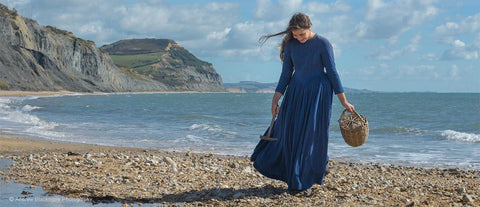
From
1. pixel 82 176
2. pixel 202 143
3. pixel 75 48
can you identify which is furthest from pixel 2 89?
pixel 82 176

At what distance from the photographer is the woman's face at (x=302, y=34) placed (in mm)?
5195

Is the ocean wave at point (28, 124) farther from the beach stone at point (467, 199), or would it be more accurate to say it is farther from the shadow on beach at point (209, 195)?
the beach stone at point (467, 199)

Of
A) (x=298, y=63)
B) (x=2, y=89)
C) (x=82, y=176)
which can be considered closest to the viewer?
(x=298, y=63)

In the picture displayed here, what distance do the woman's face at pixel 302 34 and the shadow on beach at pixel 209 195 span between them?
168cm

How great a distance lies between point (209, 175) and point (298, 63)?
2505 mm

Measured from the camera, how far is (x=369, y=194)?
5609 mm

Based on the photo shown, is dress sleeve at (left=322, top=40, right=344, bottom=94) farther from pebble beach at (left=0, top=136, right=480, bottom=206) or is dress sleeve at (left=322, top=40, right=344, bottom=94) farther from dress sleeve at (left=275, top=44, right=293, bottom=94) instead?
pebble beach at (left=0, top=136, right=480, bottom=206)

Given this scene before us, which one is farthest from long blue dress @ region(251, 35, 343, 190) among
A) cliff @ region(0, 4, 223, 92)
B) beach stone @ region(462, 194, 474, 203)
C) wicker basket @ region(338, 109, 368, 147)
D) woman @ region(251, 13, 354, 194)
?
cliff @ region(0, 4, 223, 92)

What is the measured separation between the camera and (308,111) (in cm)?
528

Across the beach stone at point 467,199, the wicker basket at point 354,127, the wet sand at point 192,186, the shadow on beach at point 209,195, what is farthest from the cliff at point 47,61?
the beach stone at point 467,199

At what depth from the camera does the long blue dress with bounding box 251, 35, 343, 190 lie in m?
5.25

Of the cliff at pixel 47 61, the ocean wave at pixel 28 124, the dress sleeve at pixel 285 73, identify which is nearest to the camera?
the dress sleeve at pixel 285 73

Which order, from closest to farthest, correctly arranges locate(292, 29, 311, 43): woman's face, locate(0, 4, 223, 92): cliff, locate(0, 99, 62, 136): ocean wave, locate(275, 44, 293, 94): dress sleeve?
locate(292, 29, 311, 43): woman's face
locate(275, 44, 293, 94): dress sleeve
locate(0, 99, 62, 136): ocean wave
locate(0, 4, 223, 92): cliff

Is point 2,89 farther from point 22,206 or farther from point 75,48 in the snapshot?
point 22,206
